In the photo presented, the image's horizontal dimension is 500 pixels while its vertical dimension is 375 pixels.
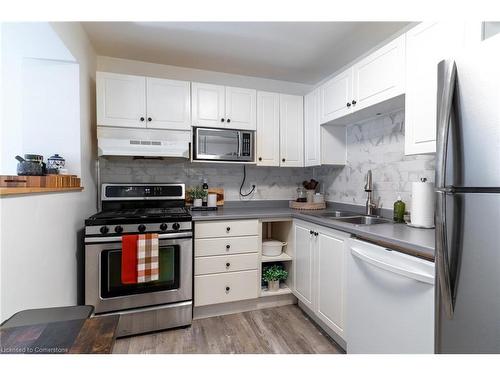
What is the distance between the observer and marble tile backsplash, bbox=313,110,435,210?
1848 mm

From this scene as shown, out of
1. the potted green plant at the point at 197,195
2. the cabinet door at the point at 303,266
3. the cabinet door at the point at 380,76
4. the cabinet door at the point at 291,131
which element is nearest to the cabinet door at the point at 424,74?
the cabinet door at the point at 380,76

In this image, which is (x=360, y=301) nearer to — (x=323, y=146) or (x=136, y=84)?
(x=323, y=146)

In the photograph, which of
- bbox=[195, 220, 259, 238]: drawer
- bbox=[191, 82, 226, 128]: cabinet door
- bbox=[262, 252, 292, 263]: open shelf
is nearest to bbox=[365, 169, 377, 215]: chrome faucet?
bbox=[262, 252, 292, 263]: open shelf

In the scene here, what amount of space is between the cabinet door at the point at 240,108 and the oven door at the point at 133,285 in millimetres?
1256

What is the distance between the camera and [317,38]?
2.04 metres

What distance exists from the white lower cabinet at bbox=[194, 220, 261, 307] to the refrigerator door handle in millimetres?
1492

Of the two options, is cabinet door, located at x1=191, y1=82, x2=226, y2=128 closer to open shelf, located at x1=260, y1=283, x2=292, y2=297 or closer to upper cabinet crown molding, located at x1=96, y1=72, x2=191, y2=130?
upper cabinet crown molding, located at x1=96, y1=72, x2=191, y2=130

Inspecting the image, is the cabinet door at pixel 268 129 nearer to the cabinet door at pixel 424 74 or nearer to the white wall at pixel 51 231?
the cabinet door at pixel 424 74

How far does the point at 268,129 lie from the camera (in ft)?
8.53

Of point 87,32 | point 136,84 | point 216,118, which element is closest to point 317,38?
point 216,118

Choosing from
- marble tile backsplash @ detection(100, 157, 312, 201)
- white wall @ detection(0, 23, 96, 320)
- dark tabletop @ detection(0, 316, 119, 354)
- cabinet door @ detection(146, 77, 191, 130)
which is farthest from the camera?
marble tile backsplash @ detection(100, 157, 312, 201)

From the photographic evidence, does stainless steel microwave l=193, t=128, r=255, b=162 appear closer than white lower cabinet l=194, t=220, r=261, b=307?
No

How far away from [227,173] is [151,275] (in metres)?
1.40

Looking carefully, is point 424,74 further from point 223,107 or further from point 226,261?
point 226,261
